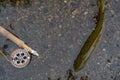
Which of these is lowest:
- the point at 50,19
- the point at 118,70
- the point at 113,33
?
the point at 118,70

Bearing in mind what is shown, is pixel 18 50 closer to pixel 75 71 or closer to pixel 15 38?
pixel 15 38

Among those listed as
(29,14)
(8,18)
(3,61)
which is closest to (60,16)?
(29,14)

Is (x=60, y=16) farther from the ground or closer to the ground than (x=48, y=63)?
farther from the ground

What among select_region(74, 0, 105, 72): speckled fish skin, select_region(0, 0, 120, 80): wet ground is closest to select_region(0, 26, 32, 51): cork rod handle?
select_region(0, 0, 120, 80): wet ground

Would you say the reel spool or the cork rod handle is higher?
the cork rod handle

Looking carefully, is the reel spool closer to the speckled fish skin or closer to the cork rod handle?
the cork rod handle

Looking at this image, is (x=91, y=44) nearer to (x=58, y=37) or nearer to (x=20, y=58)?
(x=58, y=37)

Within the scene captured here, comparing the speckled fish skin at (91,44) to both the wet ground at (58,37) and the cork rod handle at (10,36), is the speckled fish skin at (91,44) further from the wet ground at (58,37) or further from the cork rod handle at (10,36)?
the cork rod handle at (10,36)
